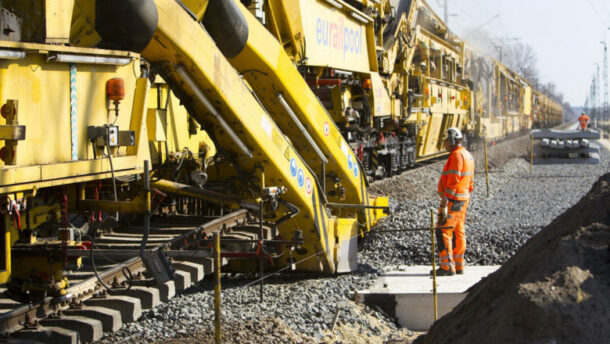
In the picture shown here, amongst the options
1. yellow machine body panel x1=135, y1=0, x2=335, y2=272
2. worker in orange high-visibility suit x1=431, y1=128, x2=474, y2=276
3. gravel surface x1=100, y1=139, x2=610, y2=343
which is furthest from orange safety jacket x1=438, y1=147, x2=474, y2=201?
yellow machine body panel x1=135, y1=0, x2=335, y2=272

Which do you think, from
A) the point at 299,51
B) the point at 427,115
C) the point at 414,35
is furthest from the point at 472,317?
the point at 427,115

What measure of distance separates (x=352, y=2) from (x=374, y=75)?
1.30 m

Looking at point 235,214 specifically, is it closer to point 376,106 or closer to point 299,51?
point 299,51

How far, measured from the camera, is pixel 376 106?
1219 cm

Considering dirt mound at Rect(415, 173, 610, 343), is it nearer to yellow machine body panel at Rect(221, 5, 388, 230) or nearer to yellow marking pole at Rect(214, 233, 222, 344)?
yellow marking pole at Rect(214, 233, 222, 344)

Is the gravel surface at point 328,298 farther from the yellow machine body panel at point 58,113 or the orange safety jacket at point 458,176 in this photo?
the yellow machine body panel at point 58,113

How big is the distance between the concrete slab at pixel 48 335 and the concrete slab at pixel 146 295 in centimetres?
84

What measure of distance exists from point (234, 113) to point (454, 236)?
3277mm

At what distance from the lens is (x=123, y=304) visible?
4.90 meters

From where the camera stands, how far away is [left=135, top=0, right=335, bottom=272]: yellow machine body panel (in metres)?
5.16

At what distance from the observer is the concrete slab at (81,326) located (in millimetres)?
4453

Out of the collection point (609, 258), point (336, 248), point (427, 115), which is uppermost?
point (427, 115)

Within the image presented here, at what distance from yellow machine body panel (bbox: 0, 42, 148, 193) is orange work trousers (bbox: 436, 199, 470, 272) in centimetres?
404

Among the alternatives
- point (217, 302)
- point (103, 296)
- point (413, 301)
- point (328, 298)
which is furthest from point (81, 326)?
point (413, 301)
